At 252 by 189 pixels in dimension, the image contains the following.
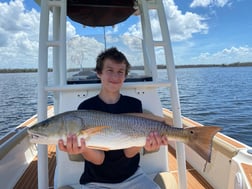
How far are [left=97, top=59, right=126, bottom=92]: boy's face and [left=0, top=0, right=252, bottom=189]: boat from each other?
36cm

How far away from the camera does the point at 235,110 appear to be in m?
13.4

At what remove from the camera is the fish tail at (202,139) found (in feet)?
5.72

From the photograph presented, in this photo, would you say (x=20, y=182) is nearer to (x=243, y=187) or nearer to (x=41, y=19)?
(x=41, y=19)

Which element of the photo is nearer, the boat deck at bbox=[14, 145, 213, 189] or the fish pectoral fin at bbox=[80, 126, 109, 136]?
the fish pectoral fin at bbox=[80, 126, 109, 136]

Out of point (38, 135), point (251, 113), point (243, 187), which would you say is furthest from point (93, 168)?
point (251, 113)

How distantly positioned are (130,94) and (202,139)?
1.03 m

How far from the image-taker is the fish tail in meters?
1.74

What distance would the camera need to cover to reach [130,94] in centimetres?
263

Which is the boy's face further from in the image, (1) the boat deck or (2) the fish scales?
(1) the boat deck

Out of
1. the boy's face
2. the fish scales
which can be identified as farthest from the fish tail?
the boy's face

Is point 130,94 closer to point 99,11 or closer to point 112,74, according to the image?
point 112,74

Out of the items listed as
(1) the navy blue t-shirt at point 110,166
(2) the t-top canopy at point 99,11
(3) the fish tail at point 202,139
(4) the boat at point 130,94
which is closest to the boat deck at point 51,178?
(4) the boat at point 130,94

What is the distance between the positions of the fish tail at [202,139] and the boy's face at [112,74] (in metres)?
0.69

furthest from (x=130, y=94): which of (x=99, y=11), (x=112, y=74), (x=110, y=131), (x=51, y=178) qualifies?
(x=51, y=178)
